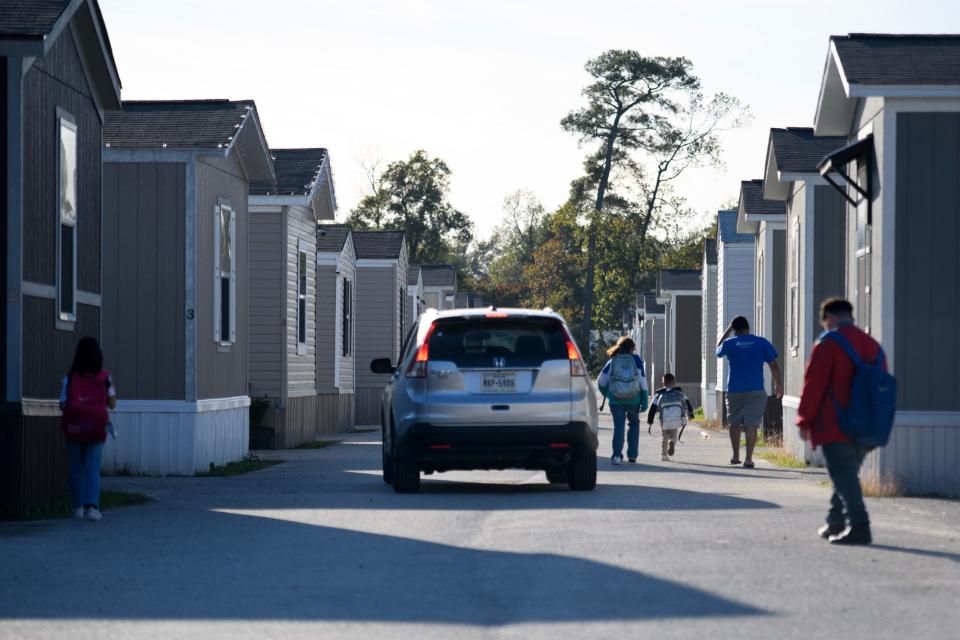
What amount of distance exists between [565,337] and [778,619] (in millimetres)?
8208

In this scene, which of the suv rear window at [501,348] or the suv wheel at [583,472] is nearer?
the suv rear window at [501,348]

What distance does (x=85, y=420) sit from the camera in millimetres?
14273

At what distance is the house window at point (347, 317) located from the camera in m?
38.6

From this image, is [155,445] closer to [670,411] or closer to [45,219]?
[45,219]

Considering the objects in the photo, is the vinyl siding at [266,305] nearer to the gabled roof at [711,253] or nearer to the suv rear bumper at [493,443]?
the suv rear bumper at [493,443]

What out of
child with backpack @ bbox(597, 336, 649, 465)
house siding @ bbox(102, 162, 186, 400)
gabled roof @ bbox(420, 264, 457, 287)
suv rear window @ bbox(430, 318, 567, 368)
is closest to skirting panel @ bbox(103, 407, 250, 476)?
house siding @ bbox(102, 162, 186, 400)

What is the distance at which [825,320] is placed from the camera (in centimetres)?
1178

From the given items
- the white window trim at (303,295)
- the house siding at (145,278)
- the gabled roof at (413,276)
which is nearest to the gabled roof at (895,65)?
the house siding at (145,278)

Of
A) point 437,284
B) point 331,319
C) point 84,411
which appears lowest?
point 84,411

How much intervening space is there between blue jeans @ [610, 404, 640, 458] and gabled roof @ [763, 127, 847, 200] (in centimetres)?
464

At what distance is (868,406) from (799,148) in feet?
48.0

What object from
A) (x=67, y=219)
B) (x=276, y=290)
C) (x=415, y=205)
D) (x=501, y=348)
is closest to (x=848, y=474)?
(x=501, y=348)

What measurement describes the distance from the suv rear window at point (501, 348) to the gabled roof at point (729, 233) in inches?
884

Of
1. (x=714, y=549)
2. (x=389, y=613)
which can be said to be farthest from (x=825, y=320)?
(x=389, y=613)
